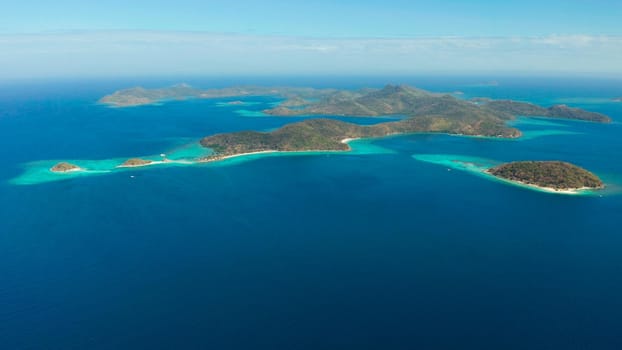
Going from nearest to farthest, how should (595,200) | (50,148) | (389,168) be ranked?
(595,200)
(389,168)
(50,148)

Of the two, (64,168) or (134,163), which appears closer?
(64,168)

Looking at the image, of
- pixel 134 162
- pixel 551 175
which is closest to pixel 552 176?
pixel 551 175

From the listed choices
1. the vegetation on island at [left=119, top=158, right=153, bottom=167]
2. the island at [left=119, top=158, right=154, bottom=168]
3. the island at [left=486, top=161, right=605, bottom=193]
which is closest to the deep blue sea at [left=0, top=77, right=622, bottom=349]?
the island at [left=486, top=161, right=605, bottom=193]

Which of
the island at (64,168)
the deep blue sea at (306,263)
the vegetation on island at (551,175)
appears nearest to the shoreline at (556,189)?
the vegetation on island at (551,175)

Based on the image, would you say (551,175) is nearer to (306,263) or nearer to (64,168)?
(306,263)

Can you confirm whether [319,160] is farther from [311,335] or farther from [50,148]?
[50,148]

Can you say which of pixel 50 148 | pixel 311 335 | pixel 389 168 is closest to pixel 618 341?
pixel 311 335
